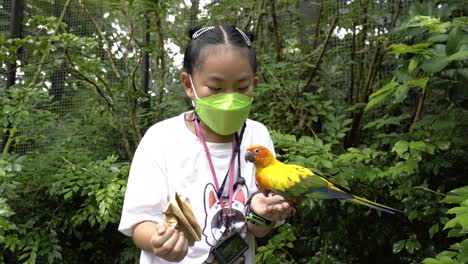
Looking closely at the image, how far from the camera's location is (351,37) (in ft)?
8.98

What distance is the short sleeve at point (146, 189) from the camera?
41.7 inches

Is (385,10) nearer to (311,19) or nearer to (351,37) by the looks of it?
(351,37)

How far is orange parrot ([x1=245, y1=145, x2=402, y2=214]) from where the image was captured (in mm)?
1071

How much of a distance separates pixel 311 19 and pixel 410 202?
4.91 feet

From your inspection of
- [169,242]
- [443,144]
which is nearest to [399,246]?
[443,144]

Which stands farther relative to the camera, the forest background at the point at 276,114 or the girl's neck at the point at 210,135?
the forest background at the point at 276,114

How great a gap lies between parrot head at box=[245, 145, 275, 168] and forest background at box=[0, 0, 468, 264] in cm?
66

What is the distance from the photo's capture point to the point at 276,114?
249 centimetres

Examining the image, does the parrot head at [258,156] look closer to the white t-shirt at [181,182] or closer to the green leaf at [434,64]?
the white t-shirt at [181,182]

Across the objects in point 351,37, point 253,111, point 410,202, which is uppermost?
point 351,37

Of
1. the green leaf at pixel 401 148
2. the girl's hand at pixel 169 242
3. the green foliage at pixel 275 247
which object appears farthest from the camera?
the green foliage at pixel 275 247

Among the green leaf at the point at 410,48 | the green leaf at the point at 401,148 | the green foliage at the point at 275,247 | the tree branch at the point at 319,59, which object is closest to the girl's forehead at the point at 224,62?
the green leaf at the point at 410,48

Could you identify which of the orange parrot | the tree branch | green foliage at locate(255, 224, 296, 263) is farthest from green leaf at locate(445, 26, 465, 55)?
the tree branch

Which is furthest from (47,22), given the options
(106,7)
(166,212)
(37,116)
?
(166,212)
